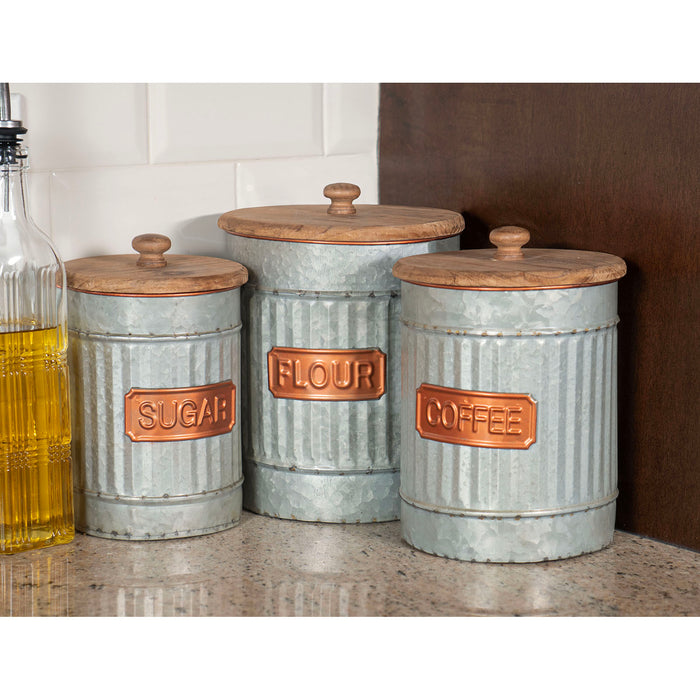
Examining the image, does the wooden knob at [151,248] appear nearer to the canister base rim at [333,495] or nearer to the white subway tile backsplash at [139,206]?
the white subway tile backsplash at [139,206]

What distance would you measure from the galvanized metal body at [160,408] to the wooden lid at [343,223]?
0.30ft

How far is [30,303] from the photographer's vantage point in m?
1.29

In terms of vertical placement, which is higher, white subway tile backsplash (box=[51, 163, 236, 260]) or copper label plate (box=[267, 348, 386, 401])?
white subway tile backsplash (box=[51, 163, 236, 260])

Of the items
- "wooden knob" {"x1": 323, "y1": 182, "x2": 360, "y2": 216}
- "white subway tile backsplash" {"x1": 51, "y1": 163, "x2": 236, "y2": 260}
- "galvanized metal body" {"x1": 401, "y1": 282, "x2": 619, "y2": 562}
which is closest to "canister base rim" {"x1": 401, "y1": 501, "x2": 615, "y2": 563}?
"galvanized metal body" {"x1": 401, "y1": 282, "x2": 619, "y2": 562}

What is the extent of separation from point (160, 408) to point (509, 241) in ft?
1.41

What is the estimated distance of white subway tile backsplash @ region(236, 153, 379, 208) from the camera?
A: 1.60 metres

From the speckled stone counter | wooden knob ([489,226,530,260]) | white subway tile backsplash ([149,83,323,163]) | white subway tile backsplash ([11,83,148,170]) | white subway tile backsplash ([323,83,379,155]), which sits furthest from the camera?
white subway tile backsplash ([323,83,379,155])

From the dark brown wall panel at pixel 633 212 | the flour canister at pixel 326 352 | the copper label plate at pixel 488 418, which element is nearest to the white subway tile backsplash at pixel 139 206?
the flour canister at pixel 326 352

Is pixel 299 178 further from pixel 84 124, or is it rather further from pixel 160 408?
pixel 160 408

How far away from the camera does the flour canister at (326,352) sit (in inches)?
54.1

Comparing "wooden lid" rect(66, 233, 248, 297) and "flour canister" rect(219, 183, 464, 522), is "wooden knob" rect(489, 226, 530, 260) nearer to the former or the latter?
"flour canister" rect(219, 183, 464, 522)

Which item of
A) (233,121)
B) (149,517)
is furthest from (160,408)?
(233,121)

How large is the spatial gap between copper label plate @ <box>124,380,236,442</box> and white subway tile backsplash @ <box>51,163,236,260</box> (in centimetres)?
24

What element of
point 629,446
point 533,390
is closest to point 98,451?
point 533,390
